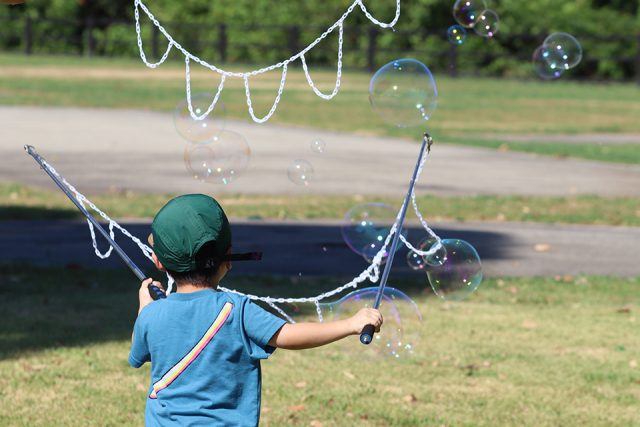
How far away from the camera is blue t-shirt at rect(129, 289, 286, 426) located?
3.58 metres

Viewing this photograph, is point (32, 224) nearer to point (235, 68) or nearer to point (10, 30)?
point (235, 68)

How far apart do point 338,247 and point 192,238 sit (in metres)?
6.96

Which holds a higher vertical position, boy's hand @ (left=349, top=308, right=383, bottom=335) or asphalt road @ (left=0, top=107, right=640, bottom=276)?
boy's hand @ (left=349, top=308, right=383, bottom=335)

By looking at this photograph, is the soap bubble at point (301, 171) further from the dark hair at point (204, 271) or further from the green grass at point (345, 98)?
the green grass at point (345, 98)

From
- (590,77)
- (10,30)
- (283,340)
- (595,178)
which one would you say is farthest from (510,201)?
(10,30)

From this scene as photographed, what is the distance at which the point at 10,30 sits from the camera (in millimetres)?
45375

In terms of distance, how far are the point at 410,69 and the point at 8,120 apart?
14.6 metres

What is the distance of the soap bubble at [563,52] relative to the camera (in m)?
8.63

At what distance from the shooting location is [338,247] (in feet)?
34.4

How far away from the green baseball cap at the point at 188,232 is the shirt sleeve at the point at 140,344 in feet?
0.69

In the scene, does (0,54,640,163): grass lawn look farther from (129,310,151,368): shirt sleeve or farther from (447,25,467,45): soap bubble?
(129,310,151,368): shirt sleeve

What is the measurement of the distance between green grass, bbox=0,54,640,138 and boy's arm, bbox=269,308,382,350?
17585mm

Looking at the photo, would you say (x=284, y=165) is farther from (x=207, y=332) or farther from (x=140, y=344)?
(x=207, y=332)

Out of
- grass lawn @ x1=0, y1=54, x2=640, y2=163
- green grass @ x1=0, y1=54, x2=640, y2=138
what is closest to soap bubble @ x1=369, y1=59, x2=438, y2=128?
grass lawn @ x1=0, y1=54, x2=640, y2=163
